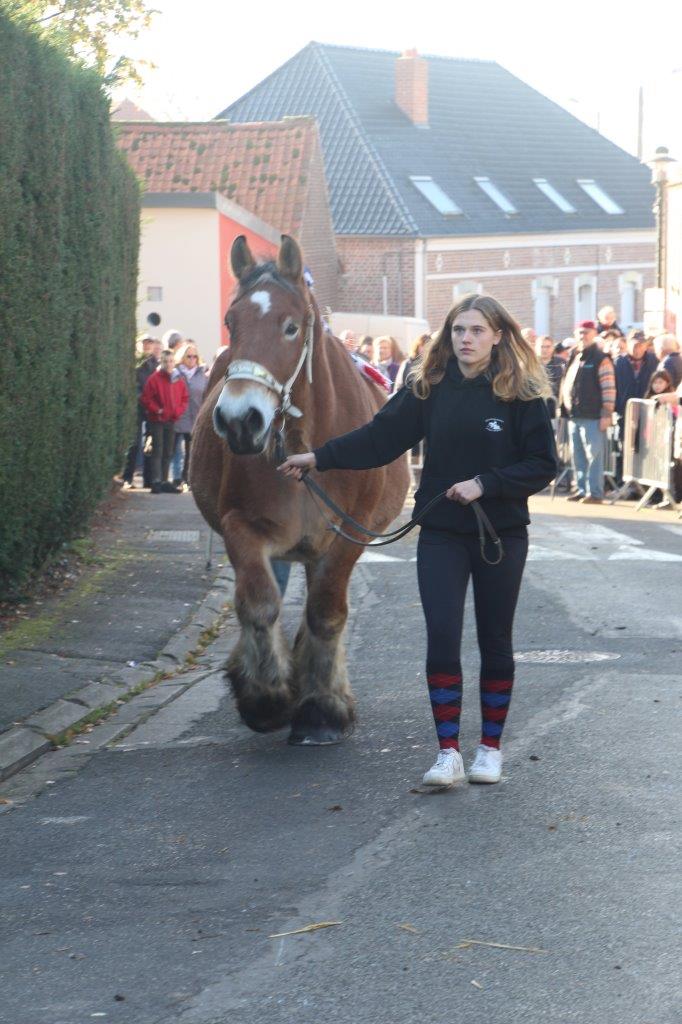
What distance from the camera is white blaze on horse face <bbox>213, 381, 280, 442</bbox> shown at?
639 cm

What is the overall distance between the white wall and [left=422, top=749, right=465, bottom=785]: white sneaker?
82.8 ft

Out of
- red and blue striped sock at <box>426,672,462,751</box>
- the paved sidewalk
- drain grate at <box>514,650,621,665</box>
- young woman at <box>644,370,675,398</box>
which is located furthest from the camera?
young woman at <box>644,370,675,398</box>

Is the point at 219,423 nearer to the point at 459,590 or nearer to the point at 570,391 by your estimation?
the point at 459,590

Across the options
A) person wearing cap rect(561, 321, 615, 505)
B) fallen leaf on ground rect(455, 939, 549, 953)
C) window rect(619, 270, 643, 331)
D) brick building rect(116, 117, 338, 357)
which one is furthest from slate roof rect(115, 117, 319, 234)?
fallen leaf on ground rect(455, 939, 549, 953)

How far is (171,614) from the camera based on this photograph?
11.1m

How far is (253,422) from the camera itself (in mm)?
6406

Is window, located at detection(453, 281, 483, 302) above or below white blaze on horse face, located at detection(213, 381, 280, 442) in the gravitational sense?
above

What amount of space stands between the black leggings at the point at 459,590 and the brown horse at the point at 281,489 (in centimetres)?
80

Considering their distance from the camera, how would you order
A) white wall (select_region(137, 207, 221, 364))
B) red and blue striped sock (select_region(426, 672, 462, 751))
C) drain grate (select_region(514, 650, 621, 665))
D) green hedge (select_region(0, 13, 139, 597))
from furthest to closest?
white wall (select_region(137, 207, 221, 364)) < green hedge (select_region(0, 13, 139, 597)) < drain grate (select_region(514, 650, 621, 665)) < red and blue striped sock (select_region(426, 672, 462, 751))

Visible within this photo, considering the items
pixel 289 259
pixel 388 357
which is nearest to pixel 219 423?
pixel 289 259

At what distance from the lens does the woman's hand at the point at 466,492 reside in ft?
20.5

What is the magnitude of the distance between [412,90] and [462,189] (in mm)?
5280

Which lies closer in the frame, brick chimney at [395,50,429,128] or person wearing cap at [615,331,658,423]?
person wearing cap at [615,331,658,423]

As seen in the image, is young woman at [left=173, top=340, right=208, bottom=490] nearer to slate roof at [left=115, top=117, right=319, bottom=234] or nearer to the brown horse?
the brown horse
